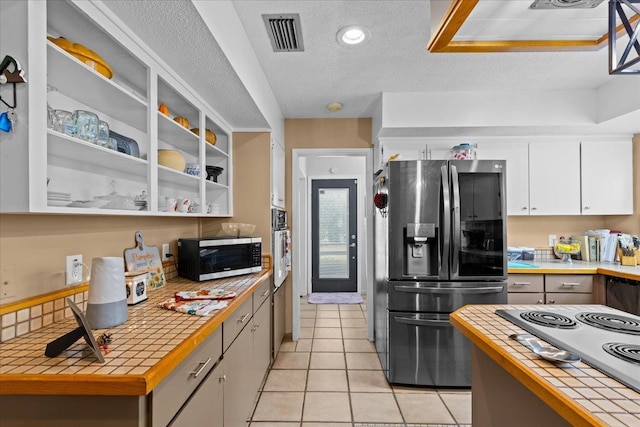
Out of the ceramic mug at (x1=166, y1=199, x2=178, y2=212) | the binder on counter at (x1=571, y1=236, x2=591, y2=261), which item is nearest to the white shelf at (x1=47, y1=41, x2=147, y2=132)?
the ceramic mug at (x1=166, y1=199, x2=178, y2=212)

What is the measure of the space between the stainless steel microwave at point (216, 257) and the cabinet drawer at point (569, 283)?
248 centimetres

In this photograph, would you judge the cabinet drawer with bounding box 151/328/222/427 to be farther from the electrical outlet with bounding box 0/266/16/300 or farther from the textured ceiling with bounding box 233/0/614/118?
the textured ceiling with bounding box 233/0/614/118

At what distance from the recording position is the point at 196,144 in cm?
238

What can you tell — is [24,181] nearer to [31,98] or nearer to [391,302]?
[31,98]

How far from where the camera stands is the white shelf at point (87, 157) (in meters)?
1.21

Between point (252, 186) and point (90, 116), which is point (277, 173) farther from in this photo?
point (90, 116)

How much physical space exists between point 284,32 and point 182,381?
194cm

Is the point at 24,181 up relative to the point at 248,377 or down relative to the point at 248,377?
up

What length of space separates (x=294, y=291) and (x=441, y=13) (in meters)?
3.06

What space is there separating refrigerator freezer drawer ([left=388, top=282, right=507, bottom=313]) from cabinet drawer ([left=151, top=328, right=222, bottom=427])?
158 cm

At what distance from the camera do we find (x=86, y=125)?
1.30 meters

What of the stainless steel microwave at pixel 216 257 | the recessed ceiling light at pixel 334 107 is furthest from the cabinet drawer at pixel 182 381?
the recessed ceiling light at pixel 334 107

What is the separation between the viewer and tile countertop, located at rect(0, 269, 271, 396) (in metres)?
0.92

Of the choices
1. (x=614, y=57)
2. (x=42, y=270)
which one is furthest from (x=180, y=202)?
(x=614, y=57)
